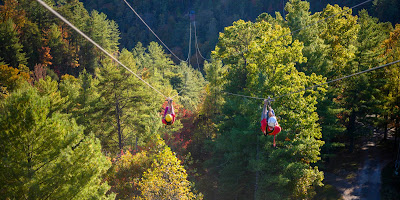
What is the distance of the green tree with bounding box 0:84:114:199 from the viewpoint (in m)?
11.9

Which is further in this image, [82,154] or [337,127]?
[337,127]

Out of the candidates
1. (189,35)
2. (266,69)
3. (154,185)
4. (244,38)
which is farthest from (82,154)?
(189,35)

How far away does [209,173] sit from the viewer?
29141mm

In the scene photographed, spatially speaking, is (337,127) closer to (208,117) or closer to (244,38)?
(244,38)

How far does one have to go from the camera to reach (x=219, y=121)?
95.2 ft

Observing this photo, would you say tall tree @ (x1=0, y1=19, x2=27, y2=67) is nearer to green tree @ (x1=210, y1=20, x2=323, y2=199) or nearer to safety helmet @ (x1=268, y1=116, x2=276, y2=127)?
green tree @ (x1=210, y1=20, x2=323, y2=199)

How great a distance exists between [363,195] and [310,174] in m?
6.71

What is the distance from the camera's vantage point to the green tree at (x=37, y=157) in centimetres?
1194

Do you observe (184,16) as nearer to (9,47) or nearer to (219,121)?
(9,47)

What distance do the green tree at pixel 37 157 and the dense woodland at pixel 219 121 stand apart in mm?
42

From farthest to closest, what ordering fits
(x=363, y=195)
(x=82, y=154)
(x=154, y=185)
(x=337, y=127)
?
(x=337, y=127) < (x=363, y=195) < (x=154, y=185) < (x=82, y=154)

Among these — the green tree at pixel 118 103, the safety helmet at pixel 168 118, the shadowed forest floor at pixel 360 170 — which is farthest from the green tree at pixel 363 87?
the safety helmet at pixel 168 118

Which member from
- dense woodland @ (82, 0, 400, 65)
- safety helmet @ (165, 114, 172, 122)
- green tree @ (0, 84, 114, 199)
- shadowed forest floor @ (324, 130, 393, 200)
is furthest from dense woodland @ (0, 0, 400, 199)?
dense woodland @ (82, 0, 400, 65)

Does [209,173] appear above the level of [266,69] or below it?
below
